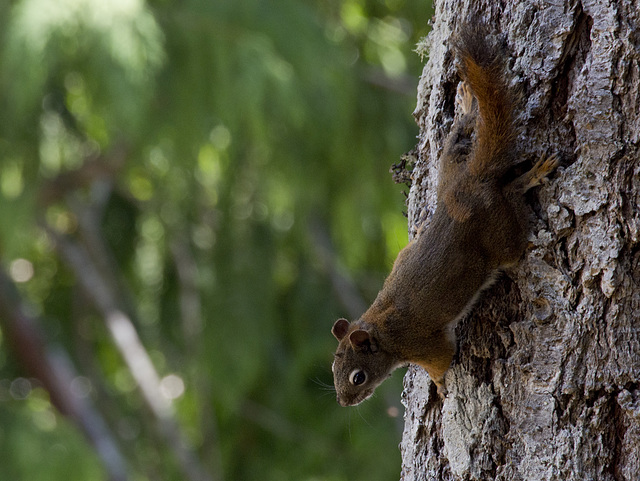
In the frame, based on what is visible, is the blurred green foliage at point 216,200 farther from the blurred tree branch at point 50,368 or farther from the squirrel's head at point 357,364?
the squirrel's head at point 357,364

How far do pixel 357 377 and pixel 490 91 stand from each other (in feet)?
2.50

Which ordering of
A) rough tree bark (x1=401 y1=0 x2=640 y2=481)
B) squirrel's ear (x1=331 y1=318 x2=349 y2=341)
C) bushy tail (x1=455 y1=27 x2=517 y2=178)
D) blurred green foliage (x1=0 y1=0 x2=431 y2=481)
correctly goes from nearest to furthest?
1. rough tree bark (x1=401 y1=0 x2=640 y2=481)
2. bushy tail (x1=455 y1=27 x2=517 y2=178)
3. squirrel's ear (x1=331 y1=318 x2=349 y2=341)
4. blurred green foliage (x1=0 y1=0 x2=431 y2=481)

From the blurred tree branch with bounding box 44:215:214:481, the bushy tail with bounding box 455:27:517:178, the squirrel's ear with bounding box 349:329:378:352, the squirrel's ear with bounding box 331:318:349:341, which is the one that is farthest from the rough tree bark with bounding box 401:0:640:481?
the blurred tree branch with bounding box 44:215:214:481

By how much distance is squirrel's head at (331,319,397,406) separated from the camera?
1729mm

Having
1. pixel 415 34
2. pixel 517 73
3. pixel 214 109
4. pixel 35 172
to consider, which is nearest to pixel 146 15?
pixel 214 109

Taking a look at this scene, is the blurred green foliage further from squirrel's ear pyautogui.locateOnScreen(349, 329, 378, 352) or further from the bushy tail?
the bushy tail

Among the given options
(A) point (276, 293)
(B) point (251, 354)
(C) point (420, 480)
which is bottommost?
(C) point (420, 480)

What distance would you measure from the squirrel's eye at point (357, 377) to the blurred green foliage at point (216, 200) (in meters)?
0.46

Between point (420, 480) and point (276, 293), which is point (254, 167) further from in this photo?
point (420, 480)

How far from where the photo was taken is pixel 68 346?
5.69 m

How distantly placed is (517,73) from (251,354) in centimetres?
359

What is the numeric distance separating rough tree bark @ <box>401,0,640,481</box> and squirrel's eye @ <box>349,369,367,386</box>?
37 centimetres

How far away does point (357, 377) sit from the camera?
1.80 metres

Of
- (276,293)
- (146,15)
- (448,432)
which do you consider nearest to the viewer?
(448,432)
